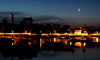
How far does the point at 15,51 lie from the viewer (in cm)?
5059

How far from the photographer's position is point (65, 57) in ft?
151

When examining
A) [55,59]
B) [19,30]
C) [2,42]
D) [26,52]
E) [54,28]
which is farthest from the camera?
[54,28]

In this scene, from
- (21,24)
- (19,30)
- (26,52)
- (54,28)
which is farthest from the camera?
(54,28)

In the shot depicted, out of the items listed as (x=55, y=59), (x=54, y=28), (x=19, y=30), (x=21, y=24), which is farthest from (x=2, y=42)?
(x=54, y=28)

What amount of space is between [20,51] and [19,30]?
91858 millimetres

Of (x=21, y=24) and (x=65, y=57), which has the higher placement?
(x=21, y=24)

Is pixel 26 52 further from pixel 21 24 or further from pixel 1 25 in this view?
pixel 1 25

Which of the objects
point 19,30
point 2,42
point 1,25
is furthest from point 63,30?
point 2,42

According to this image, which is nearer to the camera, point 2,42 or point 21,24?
point 2,42

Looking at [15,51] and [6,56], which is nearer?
[6,56]

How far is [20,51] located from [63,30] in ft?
374

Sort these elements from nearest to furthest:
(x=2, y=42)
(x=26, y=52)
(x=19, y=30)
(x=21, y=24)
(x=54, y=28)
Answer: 1. (x=26, y=52)
2. (x=2, y=42)
3. (x=21, y=24)
4. (x=19, y=30)
5. (x=54, y=28)

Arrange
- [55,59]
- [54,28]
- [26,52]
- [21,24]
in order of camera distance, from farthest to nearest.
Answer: [54,28], [21,24], [26,52], [55,59]

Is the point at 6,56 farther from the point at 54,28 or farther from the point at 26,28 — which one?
the point at 54,28
